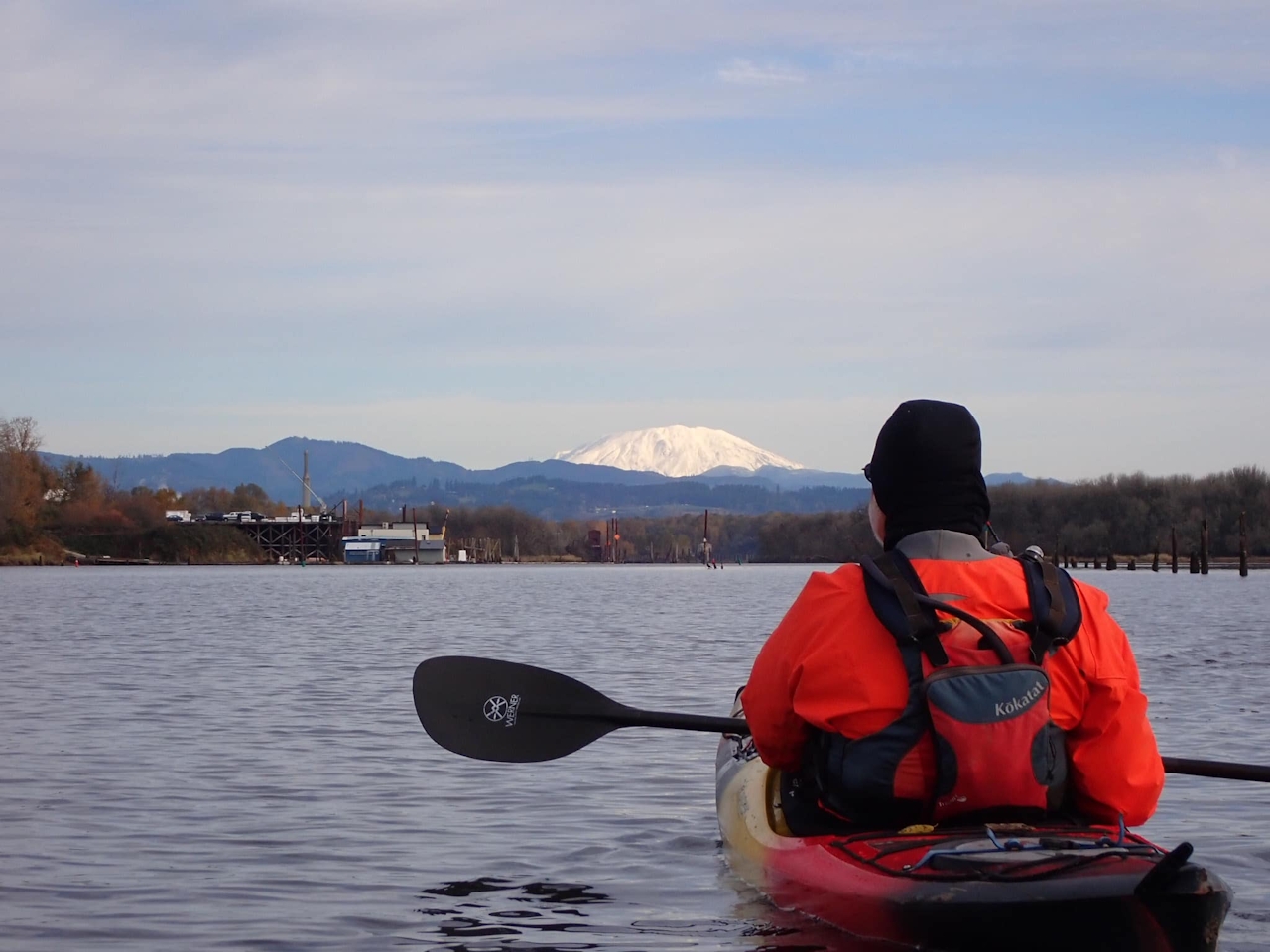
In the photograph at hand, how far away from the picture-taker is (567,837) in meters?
9.46

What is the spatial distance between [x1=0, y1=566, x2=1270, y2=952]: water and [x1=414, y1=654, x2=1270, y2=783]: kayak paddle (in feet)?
2.54

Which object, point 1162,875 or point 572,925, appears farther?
point 572,925

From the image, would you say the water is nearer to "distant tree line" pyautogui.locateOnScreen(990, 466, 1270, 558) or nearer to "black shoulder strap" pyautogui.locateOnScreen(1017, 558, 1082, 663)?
"black shoulder strap" pyautogui.locateOnScreen(1017, 558, 1082, 663)

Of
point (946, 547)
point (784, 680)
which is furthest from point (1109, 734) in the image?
point (784, 680)

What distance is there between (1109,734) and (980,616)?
0.63 meters

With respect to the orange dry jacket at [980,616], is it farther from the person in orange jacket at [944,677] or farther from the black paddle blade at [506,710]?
the black paddle blade at [506,710]

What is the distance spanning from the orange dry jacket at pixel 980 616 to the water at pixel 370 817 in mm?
1203

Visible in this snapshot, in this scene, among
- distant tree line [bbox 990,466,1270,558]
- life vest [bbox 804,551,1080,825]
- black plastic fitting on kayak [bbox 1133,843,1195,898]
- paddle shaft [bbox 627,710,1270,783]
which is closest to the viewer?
black plastic fitting on kayak [bbox 1133,843,1195,898]

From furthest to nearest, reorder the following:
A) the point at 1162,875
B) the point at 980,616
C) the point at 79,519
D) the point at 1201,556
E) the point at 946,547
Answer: the point at 79,519
the point at 1201,556
the point at 946,547
the point at 980,616
the point at 1162,875

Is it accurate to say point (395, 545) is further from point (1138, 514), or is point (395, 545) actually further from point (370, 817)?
point (370, 817)

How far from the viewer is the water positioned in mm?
7086

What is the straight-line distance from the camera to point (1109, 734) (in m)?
5.23

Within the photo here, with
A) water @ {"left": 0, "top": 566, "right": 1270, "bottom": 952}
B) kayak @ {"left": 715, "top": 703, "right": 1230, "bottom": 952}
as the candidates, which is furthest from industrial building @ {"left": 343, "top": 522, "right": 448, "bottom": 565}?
kayak @ {"left": 715, "top": 703, "right": 1230, "bottom": 952}

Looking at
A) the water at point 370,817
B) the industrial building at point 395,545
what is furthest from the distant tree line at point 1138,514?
the water at point 370,817
